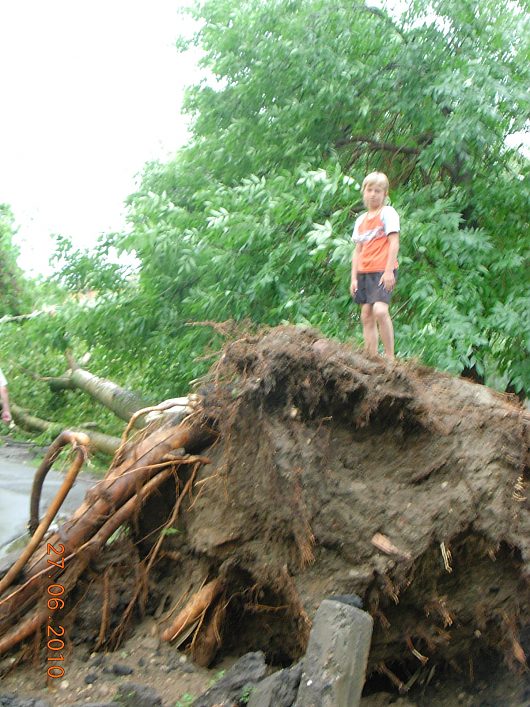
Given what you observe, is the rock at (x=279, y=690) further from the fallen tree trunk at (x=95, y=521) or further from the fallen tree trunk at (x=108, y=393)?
the fallen tree trunk at (x=108, y=393)

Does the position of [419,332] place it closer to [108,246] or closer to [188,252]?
[188,252]

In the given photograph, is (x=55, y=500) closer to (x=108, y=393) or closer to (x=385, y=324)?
(x=385, y=324)

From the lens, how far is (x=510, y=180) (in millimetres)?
7750

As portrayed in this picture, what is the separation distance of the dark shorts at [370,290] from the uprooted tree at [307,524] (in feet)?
4.73

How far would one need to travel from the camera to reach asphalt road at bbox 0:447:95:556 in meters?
6.77

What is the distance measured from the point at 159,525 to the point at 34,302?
11.2 m

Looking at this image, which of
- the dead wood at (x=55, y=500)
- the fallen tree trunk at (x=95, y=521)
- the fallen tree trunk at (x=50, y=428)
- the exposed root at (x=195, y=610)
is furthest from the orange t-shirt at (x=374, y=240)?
the fallen tree trunk at (x=50, y=428)

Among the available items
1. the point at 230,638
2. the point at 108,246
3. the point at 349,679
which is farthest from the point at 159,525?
the point at 108,246

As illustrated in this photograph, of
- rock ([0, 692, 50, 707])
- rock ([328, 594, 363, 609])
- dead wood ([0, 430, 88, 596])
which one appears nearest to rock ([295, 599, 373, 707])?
rock ([328, 594, 363, 609])

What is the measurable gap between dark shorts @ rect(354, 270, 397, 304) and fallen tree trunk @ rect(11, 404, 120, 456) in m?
5.29

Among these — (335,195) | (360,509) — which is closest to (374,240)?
(335,195)

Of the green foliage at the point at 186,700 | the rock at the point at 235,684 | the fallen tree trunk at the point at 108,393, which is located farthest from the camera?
the fallen tree trunk at the point at 108,393

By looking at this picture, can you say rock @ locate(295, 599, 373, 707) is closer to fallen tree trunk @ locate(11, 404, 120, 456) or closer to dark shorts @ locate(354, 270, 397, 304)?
dark shorts @ locate(354, 270, 397, 304)

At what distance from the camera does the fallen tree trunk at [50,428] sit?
10.2m
